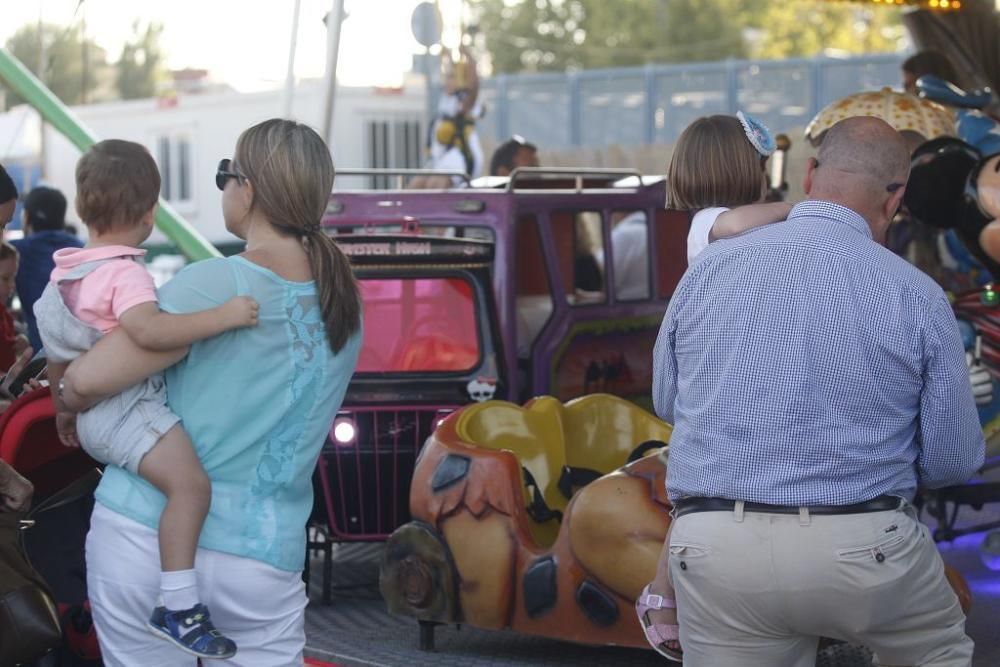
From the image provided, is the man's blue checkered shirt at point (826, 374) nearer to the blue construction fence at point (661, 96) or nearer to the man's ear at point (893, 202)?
the man's ear at point (893, 202)

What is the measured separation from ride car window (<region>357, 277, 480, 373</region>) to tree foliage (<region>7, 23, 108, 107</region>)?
546 centimetres

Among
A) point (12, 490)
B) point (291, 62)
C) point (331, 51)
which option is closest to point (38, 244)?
point (331, 51)

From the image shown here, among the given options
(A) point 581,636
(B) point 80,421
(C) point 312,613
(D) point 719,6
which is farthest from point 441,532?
(D) point 719,6

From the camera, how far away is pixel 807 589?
11.2 feet

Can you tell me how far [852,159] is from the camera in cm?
361

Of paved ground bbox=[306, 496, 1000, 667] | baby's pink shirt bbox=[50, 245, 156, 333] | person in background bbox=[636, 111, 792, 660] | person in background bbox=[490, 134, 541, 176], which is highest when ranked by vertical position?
person in background bbox=[636, 111, 792, 660]

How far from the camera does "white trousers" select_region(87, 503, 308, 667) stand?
135 inches

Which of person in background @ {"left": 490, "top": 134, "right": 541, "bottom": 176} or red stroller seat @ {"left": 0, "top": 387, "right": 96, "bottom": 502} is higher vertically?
person in background @ {"left": 490, "top": 134, "right": 541, "bottom": 176}

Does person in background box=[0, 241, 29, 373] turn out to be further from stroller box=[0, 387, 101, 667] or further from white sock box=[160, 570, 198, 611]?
white sock box=[160, 570, 198, 611]

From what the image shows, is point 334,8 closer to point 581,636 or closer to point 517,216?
point 517,216

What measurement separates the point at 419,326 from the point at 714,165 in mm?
3235

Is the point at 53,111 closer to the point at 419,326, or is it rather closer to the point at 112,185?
the point at 419,326

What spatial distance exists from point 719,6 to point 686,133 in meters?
50.6

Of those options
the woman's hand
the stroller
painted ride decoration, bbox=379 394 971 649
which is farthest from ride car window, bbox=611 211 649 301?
the woman's hand
